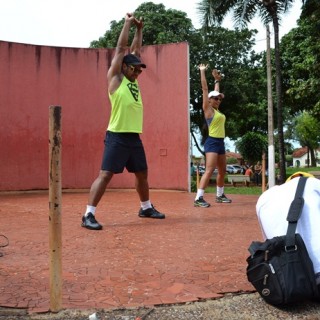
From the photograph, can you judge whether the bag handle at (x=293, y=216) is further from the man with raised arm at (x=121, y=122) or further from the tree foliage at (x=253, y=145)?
the tree foliage at (x=253, y=145)

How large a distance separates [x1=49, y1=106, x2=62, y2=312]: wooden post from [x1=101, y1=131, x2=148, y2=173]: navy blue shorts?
216 centimetres

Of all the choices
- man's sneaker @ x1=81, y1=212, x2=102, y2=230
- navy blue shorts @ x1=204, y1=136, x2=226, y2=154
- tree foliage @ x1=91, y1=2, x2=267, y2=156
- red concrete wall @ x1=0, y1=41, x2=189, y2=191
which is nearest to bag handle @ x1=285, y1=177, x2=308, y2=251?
man's sneaker @ x1=81, y1=212, x2=102, y2=230

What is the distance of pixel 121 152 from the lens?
4508 mm

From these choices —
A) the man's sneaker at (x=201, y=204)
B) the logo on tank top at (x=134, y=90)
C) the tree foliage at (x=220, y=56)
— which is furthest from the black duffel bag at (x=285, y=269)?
the tree foliage at (x=220, y=56)

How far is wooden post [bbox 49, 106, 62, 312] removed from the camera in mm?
2234

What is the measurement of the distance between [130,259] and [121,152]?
1580mm

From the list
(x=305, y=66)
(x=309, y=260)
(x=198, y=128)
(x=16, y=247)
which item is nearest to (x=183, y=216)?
(x=16, y=247)

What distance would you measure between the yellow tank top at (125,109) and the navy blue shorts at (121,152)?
9 cm

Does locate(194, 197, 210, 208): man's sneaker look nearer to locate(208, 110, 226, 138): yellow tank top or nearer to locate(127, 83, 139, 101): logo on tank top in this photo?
locate(208, 110, 226, 138): yellow tank top

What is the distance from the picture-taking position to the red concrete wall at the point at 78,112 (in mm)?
8367

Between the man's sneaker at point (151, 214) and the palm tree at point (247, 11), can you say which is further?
the palm tree at point (247, 11)

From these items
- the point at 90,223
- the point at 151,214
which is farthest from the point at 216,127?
the point at 90,223

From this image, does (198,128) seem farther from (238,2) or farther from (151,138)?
(151,138)

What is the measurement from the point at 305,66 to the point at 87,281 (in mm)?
19282
